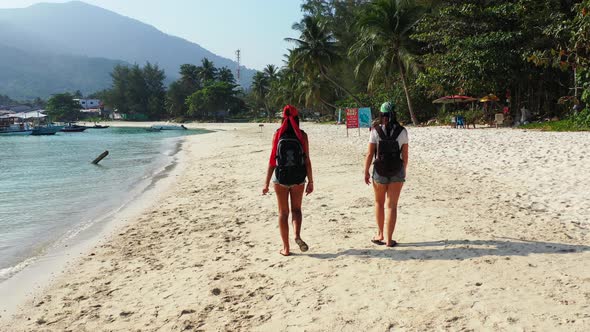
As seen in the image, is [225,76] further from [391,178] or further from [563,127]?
[391,178]

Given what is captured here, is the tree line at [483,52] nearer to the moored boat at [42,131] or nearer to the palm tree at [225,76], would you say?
the moored boat at [42,131]

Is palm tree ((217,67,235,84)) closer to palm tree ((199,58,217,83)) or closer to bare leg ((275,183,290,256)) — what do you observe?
palm tree ((199,58,217,83))

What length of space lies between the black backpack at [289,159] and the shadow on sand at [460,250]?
1.09 meters

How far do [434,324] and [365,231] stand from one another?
263 centimetres

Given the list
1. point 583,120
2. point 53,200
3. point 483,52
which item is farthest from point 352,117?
point 53,200

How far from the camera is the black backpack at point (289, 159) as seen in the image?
4.59 m

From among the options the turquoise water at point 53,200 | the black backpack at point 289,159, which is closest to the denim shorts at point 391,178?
the black backpack at point 289,159

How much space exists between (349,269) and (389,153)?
1410 mm

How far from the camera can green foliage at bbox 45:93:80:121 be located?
11104cm

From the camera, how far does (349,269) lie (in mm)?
4430

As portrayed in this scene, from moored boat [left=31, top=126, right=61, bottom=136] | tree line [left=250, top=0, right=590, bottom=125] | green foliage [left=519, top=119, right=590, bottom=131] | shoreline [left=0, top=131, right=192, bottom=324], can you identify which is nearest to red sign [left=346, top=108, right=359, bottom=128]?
tree line [left=250, top=0, right=590, bottom=125]

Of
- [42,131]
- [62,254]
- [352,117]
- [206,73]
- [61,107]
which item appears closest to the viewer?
[62,254]

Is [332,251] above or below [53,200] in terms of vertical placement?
above

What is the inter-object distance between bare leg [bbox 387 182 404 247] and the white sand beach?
0.90 ft
